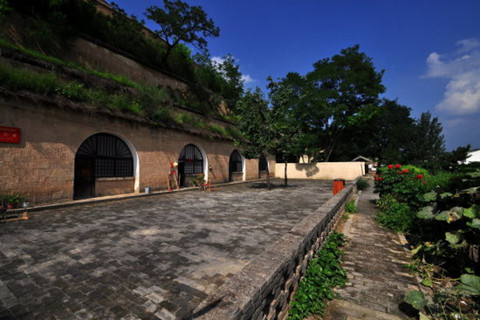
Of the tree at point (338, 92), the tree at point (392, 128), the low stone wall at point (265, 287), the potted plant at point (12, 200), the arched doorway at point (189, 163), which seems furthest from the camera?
the tree at point (392, 128)

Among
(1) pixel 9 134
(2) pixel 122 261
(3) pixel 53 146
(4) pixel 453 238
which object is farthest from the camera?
(3) pixel 53 146

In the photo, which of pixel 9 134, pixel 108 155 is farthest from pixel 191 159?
pixel 9 134

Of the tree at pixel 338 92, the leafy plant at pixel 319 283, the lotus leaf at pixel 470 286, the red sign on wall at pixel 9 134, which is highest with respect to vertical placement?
the tree at pixel 338 92

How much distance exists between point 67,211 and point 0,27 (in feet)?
34.0

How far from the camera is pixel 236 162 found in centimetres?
1983

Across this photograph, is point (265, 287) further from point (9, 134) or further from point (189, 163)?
point (189, 163)

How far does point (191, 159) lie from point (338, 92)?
1799cm

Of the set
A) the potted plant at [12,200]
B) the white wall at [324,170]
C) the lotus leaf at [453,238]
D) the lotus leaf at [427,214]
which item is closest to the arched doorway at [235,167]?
the white wall at [324,170]

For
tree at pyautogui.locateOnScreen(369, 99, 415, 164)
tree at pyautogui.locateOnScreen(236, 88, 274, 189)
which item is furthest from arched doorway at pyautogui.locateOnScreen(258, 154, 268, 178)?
tree at pyautogui.locateOnScreen(369, 99, 415, 164)

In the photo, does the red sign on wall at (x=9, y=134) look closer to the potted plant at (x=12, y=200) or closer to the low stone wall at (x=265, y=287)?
the potted plant at (x=12, y=200)

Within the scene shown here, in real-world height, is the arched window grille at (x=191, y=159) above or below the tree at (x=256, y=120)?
below

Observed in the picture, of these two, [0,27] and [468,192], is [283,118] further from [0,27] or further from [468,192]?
[0,27]

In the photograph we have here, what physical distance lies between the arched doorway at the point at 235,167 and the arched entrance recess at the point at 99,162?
9.06 meters

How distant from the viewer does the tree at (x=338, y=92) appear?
22.5 m
